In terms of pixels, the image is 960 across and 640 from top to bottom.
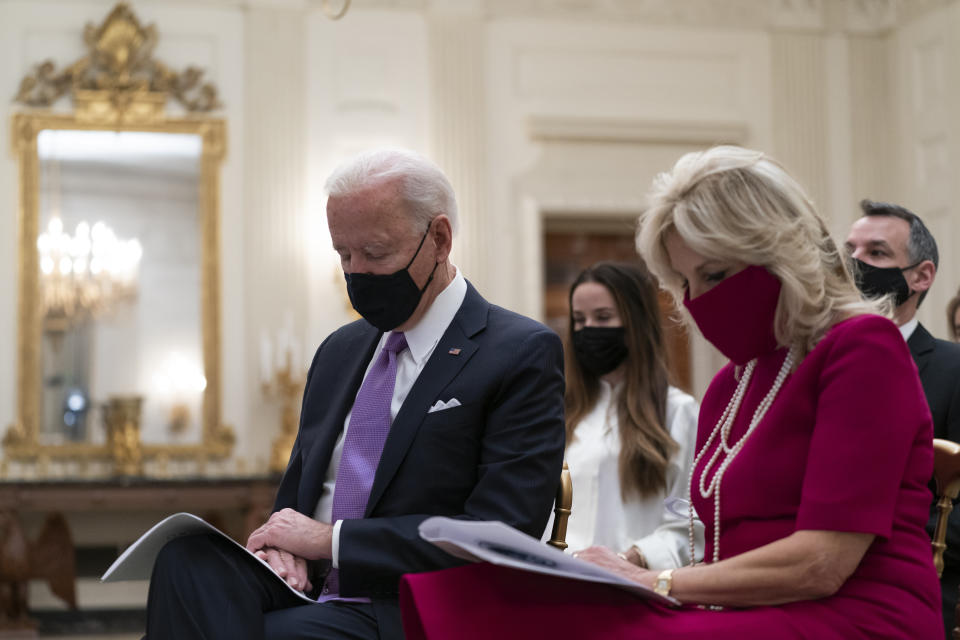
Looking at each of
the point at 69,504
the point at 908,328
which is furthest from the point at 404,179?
the point at 69,504

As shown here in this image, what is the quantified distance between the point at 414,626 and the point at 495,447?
0.61 meters

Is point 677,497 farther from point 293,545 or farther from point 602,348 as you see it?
point 293,545

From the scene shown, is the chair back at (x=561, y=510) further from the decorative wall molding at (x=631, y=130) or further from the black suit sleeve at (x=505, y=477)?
the decorative wall molding at (x=631, y=130)

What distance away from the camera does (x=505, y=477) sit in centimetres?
215

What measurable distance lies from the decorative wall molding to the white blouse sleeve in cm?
468

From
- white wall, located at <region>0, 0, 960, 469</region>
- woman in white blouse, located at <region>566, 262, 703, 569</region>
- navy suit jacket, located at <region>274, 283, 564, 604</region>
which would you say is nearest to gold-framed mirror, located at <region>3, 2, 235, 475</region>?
white wall, located at <region>0, 0, 960, 469</region>

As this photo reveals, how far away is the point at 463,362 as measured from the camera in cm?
228

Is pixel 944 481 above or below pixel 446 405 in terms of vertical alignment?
below

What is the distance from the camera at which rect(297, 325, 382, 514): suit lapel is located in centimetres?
234

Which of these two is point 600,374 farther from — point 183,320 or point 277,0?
point 277,0

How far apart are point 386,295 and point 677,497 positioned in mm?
1106

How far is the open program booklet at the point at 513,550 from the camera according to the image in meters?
1.50

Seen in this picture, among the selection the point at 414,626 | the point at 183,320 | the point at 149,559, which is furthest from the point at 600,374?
the point at 183,320

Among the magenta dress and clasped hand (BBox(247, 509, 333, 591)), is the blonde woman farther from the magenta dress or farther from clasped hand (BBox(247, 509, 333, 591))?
clasped hand (BBox(247, 509, 333, 591))
